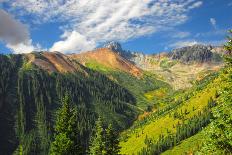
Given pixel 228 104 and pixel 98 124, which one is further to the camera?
pixel 98 124

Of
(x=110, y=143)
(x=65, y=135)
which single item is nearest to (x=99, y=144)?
(x=110, y=143)

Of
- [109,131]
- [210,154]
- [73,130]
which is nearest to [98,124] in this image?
[109,131]

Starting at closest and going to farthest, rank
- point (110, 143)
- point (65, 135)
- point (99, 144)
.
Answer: point (65, 135) → point (99, 144) → point (110, 143)

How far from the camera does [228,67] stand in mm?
30234

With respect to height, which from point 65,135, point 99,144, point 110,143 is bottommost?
point 110,143

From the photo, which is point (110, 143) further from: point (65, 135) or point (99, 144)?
point (65, 135)

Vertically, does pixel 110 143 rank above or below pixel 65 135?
below

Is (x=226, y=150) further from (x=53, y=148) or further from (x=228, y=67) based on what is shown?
(x=53, y=148)

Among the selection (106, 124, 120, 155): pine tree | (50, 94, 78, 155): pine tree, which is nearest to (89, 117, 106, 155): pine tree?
(106, 124, 120, 155): pine tree

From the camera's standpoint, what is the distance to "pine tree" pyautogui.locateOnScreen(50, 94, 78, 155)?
4791cm

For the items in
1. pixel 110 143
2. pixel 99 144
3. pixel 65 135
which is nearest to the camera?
pixel 65 135

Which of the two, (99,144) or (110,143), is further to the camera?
(110,143)

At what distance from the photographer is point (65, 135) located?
4775 centimetres

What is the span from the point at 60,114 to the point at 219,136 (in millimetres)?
25291
